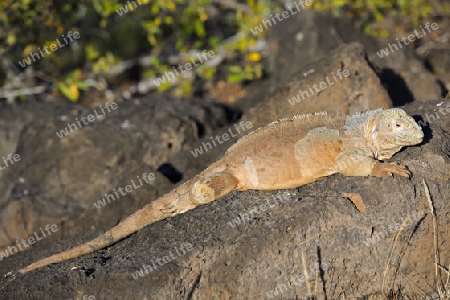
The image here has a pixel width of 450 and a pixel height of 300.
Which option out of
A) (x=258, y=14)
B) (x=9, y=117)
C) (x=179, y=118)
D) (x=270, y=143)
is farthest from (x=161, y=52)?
(x=270, y=143)

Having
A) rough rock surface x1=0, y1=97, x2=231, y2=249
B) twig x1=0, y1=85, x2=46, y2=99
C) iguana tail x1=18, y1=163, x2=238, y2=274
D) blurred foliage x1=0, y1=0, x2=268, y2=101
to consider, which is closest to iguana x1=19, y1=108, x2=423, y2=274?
iguana tail x1=18, y1=163, x2=238, y2=274

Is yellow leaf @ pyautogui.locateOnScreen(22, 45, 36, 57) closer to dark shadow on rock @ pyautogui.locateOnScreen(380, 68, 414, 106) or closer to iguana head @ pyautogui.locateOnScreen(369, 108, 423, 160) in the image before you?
dark shadow on rock @ pyautogui.locateOnScreen(380, 68, 414, 106)

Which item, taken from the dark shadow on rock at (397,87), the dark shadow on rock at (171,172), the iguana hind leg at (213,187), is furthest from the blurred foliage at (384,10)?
the iguana hind leg at (213,187)

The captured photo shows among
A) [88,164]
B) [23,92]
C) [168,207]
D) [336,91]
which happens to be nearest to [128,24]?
[23,92]

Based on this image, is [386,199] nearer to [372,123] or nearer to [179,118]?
[372,123]

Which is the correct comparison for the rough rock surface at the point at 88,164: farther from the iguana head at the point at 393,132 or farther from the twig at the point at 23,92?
the twig at the point at 23,92

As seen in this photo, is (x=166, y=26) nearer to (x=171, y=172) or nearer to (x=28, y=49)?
(x=28, y=49)

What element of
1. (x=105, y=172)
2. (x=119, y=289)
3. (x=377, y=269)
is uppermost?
(x=105, y=172)
